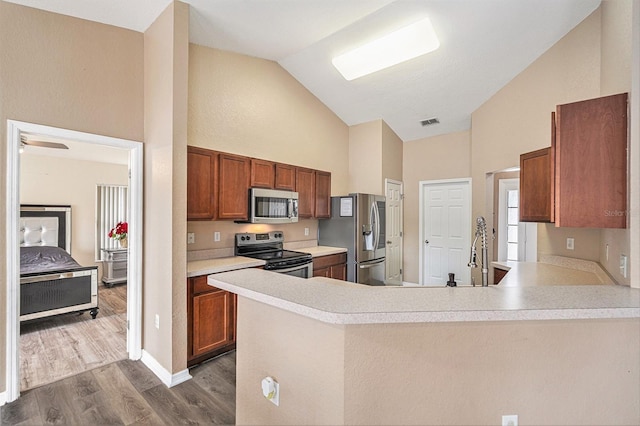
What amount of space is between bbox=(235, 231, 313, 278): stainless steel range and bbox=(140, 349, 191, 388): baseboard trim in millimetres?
1227

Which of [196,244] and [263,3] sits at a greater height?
[263,3]

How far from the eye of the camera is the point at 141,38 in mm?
2873

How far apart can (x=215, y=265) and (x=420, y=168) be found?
164 inches

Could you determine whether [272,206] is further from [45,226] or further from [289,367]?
[45,226]

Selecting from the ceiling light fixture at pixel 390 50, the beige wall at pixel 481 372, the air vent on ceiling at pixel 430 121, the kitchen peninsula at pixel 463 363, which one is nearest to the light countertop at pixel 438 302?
the kitchen peninsula at pixel 463 363

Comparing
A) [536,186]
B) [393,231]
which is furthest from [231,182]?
[393,231]

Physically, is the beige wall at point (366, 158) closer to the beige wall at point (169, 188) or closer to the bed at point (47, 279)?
the beige wall at point (169, 188)

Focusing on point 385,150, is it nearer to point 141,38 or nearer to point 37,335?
point 141,38

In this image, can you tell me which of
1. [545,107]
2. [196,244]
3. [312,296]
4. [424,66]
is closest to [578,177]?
[312,296]

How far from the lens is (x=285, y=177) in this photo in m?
4.00

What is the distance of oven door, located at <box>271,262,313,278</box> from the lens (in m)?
3.43

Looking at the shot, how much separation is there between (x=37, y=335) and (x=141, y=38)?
3.43 meters

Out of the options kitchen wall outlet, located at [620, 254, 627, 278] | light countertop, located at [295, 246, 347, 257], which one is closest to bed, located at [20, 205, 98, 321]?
light countertop, located at [295, 246, 347, 257]

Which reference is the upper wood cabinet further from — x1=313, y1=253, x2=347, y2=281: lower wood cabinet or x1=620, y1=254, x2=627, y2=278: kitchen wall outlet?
x1=620, y1=254, x2=627, y2=278: kitchen wall outlet
